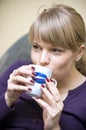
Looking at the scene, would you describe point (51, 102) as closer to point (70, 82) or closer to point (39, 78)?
point (39, 78)

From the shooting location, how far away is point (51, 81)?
1046mm

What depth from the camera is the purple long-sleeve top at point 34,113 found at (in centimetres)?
121

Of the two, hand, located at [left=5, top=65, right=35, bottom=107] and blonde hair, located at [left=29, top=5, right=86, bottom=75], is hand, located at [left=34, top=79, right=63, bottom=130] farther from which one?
blonde hair, located at [left=29, top=5, right=86, bottom=75]

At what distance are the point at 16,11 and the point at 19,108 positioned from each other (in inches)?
36.2

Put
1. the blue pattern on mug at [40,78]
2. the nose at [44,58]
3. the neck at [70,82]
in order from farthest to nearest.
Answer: the neck at [70,82], the nose at [44,58], the blue pattern on mug at [40,78]

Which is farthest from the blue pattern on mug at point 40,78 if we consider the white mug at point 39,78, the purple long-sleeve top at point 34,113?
the purple long-sleeve top at point 34,113

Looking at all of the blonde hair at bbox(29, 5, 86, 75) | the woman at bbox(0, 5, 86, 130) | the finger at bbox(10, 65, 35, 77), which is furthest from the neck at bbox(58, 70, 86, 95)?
the finger at bbox(10, 65, 35, 77)

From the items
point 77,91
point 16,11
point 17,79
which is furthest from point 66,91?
point 16,11

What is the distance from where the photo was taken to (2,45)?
85.2 inches

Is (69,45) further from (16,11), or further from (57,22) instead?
(16,11)

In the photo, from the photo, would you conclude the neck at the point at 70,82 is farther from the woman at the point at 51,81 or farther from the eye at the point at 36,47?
the eye at the point at 36,47

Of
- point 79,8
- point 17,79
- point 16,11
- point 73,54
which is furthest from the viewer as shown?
point 16,11

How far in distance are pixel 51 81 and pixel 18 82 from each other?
0.54 ft

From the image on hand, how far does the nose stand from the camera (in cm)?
112
